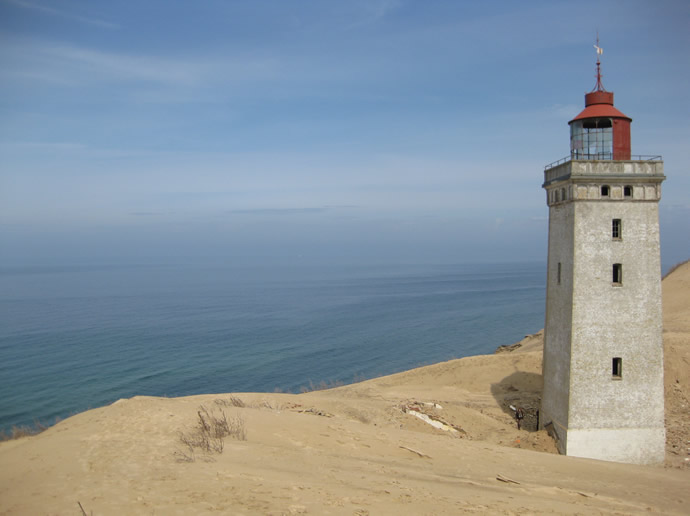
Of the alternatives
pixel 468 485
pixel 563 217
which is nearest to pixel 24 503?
pixel 468 485

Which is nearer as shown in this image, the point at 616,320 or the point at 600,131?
the point at 616,320

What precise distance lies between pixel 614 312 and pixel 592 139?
651 cm

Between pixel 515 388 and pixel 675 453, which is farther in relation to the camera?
pixel 515 388

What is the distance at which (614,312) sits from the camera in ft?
61.6

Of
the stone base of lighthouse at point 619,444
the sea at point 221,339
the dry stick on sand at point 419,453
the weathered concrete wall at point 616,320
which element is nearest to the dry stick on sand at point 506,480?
the dry stick on sand at point 419,453

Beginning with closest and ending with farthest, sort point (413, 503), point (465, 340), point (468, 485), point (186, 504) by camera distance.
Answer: point (186, 504)
point (413, 503)
point (468, 485)
point (465, 340)

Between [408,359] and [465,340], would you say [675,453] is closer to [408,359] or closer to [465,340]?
[408,359]

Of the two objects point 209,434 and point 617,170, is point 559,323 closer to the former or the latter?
point 617,170

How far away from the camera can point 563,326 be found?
19562 mm

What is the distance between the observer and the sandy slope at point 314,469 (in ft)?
32.8

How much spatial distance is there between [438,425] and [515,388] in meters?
9.10

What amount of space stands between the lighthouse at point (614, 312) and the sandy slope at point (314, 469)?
1.68 metres

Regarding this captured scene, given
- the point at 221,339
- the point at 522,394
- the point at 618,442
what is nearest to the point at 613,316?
the point at 618,442

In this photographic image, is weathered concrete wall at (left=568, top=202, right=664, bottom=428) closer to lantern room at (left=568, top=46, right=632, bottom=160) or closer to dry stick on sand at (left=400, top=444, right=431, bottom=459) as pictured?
lantern room at (left=568, top=46, right=632, bottom=160)
